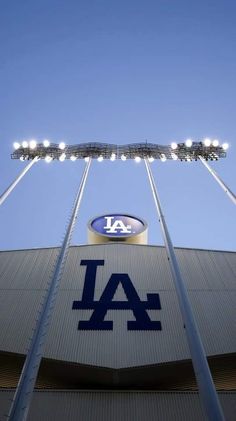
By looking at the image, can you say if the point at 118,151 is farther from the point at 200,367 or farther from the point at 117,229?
the point at 200,367

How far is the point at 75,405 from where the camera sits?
11625 mm

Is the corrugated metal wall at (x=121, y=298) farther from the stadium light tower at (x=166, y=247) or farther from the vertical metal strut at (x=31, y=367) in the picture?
the vertical metal strut at (x=31, y=367)

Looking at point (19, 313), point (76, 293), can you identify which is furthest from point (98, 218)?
point (19, 313)

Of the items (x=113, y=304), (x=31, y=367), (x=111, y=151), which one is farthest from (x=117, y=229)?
(x=31, y=367)

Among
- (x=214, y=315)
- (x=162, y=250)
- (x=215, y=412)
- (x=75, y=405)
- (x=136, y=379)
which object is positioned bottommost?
(x=215, y=412)

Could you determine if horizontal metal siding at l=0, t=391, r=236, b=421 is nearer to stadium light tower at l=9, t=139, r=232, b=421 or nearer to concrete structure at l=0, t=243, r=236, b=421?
concrete structure at l=0, t=243, r=236, b=421

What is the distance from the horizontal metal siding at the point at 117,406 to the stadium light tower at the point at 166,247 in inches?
197

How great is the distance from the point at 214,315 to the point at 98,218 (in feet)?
34.8

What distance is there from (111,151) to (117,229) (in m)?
7.05

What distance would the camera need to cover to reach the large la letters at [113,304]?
563 inches

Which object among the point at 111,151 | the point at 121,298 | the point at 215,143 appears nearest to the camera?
the point at 121,298

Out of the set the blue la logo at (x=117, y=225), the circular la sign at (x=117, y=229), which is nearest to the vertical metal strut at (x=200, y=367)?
the circular la sign at (x=117, y=229)

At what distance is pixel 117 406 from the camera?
11.6 metres

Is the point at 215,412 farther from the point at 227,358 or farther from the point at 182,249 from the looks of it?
the point at 182,249
